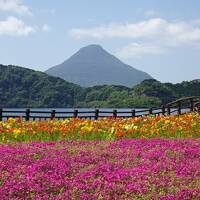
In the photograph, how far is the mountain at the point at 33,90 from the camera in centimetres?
15162

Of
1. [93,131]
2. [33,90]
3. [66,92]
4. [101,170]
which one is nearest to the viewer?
[101,170]

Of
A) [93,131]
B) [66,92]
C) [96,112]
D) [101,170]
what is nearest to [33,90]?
[66,92]

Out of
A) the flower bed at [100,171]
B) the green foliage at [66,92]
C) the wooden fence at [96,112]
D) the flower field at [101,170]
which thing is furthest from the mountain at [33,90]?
the flower bed at [100,171]

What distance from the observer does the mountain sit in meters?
152

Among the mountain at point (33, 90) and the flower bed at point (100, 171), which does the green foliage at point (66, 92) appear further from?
the flower bed at point (100, 171)

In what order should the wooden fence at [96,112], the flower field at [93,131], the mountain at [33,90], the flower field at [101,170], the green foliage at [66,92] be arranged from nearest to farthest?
the flower field at [101,170]
the flower field at [93,131]
the wooden fence at [96,112]
the green foliage at [66,92]
the mountain at [33,90]

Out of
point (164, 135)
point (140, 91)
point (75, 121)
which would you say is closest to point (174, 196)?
point (164, 135)

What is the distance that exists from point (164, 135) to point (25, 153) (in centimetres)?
815

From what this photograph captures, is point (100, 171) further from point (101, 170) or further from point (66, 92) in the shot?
point (66, 92)

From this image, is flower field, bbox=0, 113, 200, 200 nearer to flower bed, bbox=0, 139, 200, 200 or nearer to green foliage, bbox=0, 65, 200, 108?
flower bed, bbox=0, 139, 200, 200

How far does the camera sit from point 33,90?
15612cm

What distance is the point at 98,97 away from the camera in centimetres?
15162

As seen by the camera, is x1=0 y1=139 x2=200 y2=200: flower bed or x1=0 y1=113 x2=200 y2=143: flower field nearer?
x1=0 y1=139 x2=200 y2=200: flower bed

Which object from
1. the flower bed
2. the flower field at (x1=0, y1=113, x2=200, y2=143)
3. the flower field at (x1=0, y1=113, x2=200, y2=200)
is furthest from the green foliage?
the flower bed
